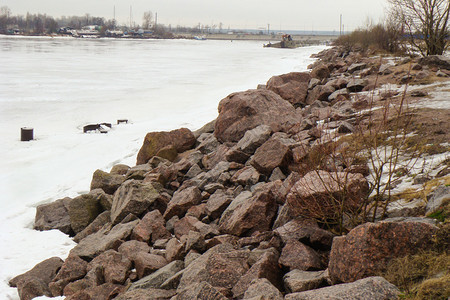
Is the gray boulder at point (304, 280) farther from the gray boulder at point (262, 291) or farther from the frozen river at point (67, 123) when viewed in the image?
the frozen river at point (67, 123)

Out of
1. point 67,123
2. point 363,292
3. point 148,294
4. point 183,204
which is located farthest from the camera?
point 67,123

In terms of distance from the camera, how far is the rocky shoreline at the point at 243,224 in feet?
12.6

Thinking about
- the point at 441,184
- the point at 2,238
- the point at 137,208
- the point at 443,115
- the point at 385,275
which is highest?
the point at 443,115

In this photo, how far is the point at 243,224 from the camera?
18.7ft

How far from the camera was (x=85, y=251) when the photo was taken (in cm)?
650

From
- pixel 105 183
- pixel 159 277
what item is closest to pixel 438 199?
pixel 159 277

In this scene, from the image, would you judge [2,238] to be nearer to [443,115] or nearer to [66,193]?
[66,193]

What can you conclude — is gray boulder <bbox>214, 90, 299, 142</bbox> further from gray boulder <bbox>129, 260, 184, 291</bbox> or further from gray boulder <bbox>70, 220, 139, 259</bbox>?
gray boulder <bbox>129, 260, 184, 291</bbox>

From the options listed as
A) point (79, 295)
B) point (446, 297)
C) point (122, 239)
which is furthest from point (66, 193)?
point (446, 297)

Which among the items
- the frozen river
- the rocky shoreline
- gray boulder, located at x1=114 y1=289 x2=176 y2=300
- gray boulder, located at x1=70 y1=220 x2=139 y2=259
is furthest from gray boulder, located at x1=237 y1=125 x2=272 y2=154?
gray boulder, located at x1=114 y1=289 x2=176 y2=300

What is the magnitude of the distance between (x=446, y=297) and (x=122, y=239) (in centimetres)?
470

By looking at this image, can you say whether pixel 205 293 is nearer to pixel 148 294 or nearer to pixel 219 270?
pixel 219 270

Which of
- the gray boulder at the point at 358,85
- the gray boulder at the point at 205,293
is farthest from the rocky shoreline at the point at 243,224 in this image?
the gray boulder at the point at 358,85

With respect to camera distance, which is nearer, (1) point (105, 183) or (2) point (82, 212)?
(2) point (82, 212)
